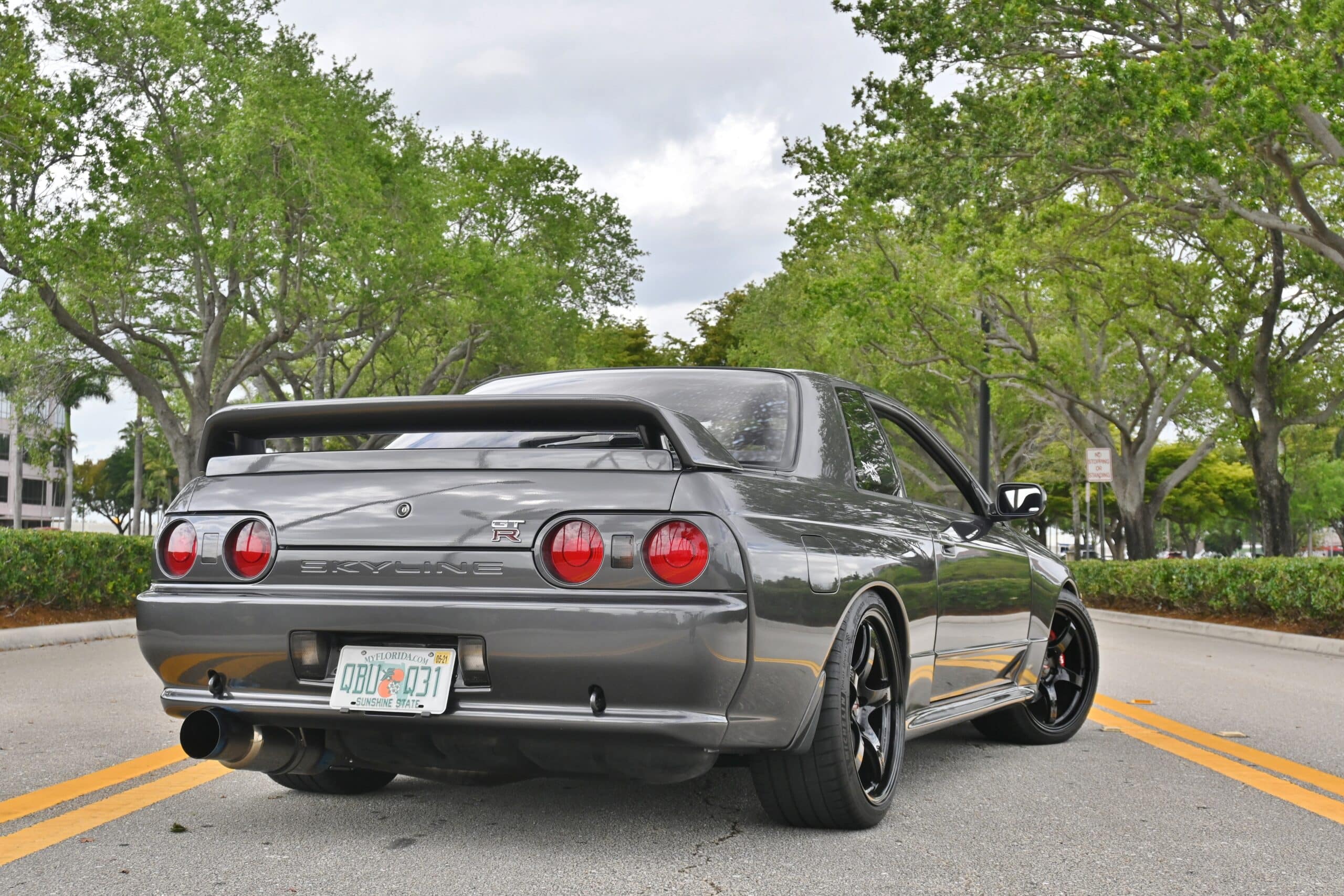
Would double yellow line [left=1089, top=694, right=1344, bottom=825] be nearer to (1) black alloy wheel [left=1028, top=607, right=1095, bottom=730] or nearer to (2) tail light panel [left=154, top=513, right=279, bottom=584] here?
(1) black alloy wheel [left=1028, top=607, right=1095, bottom=730]

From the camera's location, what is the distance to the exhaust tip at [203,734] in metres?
3.93

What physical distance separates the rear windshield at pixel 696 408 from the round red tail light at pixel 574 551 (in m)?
0.40

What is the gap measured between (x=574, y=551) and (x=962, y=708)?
2.26 m

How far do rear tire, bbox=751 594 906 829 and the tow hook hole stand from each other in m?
0.67

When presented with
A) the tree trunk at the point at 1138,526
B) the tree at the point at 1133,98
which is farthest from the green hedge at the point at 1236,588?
the tree trunk at the point at 1138,526

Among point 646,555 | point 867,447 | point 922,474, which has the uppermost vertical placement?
point 922,474

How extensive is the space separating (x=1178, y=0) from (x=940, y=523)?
540 inches

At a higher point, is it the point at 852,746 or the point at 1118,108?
the point at 1118,108

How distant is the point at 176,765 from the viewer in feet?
18.1

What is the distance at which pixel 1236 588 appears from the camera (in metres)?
17.9

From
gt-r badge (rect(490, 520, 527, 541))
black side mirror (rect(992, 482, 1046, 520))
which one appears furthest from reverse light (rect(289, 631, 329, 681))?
black side mirror (rect(992, 482, 1046, 520))

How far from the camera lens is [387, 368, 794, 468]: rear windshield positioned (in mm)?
4441

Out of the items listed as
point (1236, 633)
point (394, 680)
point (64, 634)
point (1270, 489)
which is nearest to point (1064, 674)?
point (394, 680)

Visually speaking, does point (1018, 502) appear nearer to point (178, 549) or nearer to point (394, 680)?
point (394, 680)
